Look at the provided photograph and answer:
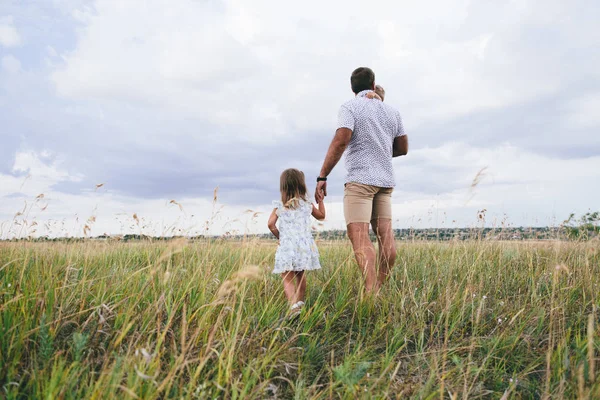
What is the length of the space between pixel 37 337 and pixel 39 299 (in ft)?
0.85

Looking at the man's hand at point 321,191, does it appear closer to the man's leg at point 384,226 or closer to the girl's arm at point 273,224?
the girl's arm at point 273,224

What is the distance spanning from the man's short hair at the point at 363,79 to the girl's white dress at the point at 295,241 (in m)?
1.41

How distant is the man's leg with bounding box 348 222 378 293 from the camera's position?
3982mm

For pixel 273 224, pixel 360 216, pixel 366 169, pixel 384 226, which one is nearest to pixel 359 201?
pixel 360 216

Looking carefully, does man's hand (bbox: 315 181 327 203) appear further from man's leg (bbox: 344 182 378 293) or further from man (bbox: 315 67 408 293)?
man's leg (bbox: 344 182 378 293)

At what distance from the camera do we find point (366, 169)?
13.9 ft

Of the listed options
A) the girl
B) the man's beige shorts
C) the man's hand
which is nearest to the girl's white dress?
the girl

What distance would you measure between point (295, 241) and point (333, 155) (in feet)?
3.12

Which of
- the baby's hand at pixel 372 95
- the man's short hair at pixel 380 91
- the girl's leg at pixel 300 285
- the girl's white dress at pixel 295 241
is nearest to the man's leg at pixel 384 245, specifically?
the girl's white dress at pixel 295 241

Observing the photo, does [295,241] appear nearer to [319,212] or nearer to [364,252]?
[319,212]

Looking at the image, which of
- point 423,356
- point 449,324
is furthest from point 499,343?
point 423,356

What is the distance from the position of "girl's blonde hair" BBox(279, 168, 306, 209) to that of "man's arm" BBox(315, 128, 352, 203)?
166 mm

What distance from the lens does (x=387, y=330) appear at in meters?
3.44

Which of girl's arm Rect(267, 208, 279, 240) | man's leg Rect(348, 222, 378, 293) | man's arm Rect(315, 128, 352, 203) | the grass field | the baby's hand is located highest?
the baby's hand
